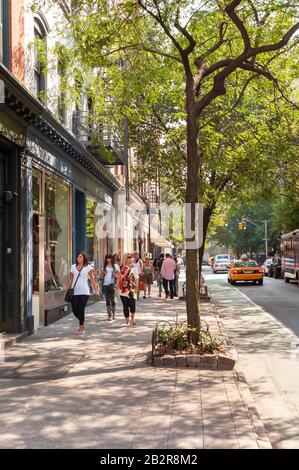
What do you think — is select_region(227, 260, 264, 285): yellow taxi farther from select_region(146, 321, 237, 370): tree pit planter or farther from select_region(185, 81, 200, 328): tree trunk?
select_region(146, 321, 237, 370): tree pit planter

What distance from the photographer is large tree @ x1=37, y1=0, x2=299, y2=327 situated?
9.97 m

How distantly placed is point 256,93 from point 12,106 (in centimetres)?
844

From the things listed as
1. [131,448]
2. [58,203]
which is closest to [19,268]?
[58,203]

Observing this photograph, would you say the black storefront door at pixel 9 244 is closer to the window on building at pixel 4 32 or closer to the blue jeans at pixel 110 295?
the window on building at pixel 4 32

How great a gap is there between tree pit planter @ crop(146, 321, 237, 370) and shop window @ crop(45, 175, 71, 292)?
5.79 meters

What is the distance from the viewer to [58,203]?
1598cm

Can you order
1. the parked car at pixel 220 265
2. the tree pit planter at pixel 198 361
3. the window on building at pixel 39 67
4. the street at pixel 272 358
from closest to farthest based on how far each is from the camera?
the street at pixel 272 358 → the tree pit planter at pixel 198 361 → the window on building at pixel 39 67 → the parked car at pixel 220 265

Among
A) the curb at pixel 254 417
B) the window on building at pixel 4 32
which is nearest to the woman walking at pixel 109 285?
the window on building at pixel 4 32

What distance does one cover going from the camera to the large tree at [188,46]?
997 centimetres

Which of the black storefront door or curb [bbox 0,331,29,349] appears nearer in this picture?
curb [bbox 0,331,29,349]

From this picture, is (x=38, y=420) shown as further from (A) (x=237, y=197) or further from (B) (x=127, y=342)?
(A) (x=237, y=197)

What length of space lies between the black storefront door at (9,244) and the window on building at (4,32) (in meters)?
1.84

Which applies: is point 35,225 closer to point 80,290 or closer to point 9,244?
point 9,244

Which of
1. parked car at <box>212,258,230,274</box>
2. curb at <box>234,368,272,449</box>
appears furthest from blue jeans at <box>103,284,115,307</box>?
parked car at <box>212,258,230,274</box>
